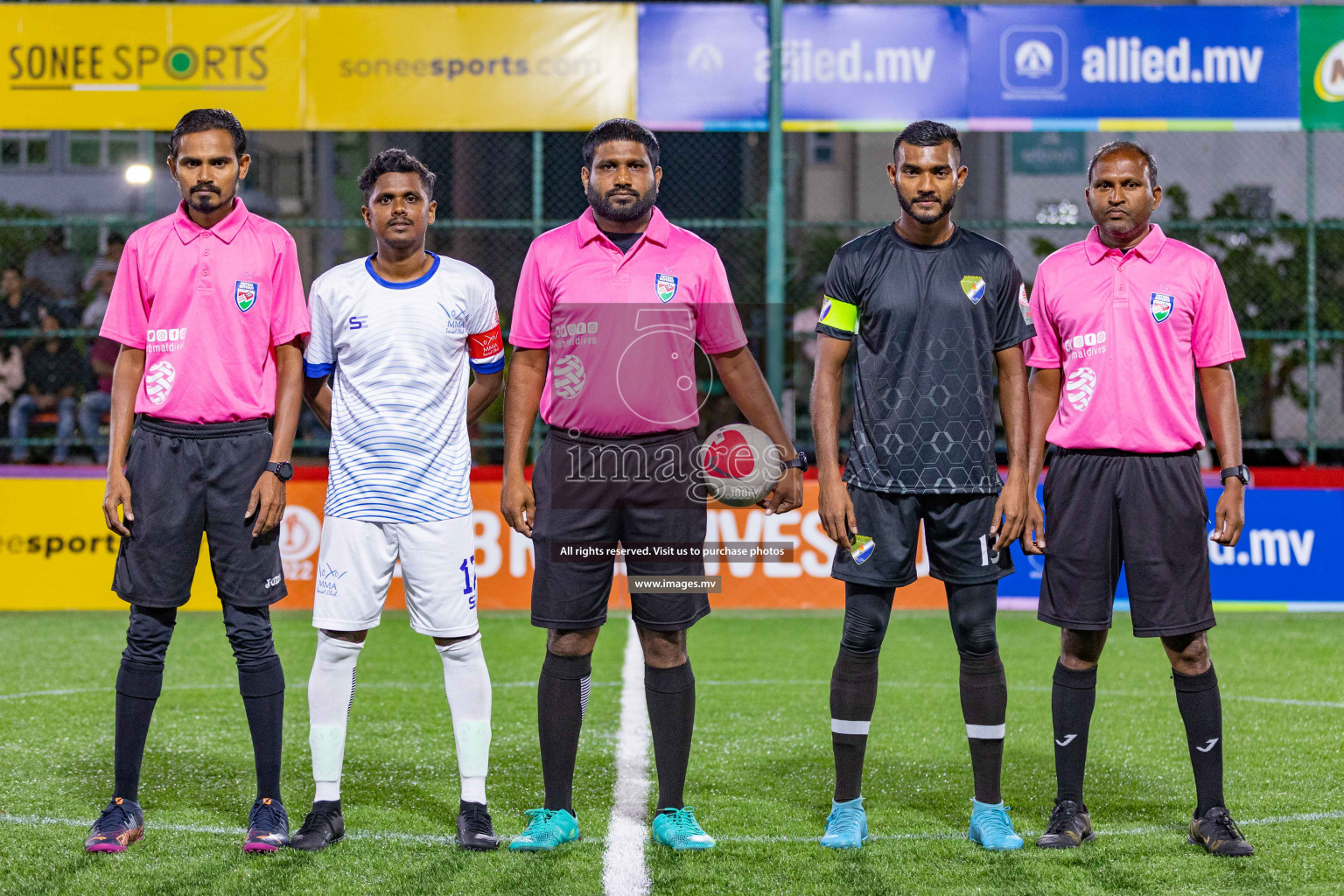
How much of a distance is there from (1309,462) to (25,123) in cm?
1080

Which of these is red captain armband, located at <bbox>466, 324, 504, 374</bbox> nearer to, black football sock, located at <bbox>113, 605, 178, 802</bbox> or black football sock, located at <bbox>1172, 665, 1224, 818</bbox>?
black football sock, located at <bbox>113, 605, 178, 802</bbox>

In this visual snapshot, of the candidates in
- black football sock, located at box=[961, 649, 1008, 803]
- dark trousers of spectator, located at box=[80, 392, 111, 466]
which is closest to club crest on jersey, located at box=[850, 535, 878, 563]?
black football sock, located at box=[961, 649, 1008, 803]

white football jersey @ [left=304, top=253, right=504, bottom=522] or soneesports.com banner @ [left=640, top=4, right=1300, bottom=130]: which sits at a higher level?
soneesports.com banner @ [left=640, top=4, right=1300, bottom=130]

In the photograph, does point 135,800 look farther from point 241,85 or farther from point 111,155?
point 111,155

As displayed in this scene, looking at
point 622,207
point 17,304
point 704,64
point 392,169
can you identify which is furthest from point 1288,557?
point 17,304

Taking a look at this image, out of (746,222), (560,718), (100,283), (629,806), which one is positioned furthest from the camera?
(100,283)

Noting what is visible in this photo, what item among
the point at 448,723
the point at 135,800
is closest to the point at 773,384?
the point at 448,723

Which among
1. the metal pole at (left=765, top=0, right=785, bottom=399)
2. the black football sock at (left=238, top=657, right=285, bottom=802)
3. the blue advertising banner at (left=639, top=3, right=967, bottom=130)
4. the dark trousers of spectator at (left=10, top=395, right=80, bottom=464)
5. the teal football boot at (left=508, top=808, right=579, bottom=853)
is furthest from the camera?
the dark trousers of spectator at (left=10, top=395, right=80, bottom=464)

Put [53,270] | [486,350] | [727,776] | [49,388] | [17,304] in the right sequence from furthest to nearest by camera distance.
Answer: [53,270], [17,304], [49,388], [727,776], [486,350]

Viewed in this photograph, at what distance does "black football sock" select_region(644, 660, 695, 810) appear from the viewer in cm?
420

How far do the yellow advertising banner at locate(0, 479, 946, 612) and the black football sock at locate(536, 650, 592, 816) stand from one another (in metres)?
5.27

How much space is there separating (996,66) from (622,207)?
7.74 meters

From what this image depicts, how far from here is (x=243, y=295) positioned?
416 cm

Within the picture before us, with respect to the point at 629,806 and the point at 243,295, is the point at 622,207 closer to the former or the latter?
the point at 243,295
